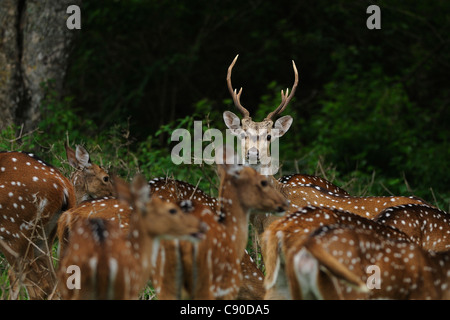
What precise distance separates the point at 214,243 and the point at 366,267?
38.9 inches

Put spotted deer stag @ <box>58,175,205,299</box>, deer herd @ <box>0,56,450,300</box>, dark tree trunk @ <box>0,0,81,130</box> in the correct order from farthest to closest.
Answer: dark tree trunk @ <box>0,0,81,130</box> < deer herd @ <box>0,56,450,300</box> < spotted deer stag @ <box>58,175,205,299</box>

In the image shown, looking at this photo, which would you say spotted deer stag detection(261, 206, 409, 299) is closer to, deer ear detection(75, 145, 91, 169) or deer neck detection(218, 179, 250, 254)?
deer neck detection(218, 179, 250, 254)

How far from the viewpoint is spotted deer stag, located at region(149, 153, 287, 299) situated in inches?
183

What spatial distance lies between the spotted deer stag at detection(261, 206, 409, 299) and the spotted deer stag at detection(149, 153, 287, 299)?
0.17m

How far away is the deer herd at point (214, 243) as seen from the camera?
4.38 meters

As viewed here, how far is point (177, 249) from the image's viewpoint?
4605 millimetres

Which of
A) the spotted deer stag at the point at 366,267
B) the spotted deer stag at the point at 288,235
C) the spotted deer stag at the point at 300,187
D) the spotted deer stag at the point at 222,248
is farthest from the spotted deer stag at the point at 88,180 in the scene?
the spotted deer stag at the point at 366,267

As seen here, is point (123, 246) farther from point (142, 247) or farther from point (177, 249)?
point (177, 249)

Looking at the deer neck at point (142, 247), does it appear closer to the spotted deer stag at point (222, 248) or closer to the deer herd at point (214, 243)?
the deer herd at point (214, 243)

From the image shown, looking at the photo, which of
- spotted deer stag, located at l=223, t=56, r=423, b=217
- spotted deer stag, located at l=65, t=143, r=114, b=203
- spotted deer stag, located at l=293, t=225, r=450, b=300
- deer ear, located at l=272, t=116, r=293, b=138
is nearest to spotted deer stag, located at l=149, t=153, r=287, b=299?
spotted deer stag, located at l=293, t=225, r=450, b=300

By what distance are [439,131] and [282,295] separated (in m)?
9.86

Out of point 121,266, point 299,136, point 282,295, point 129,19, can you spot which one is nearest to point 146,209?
point 121,266
